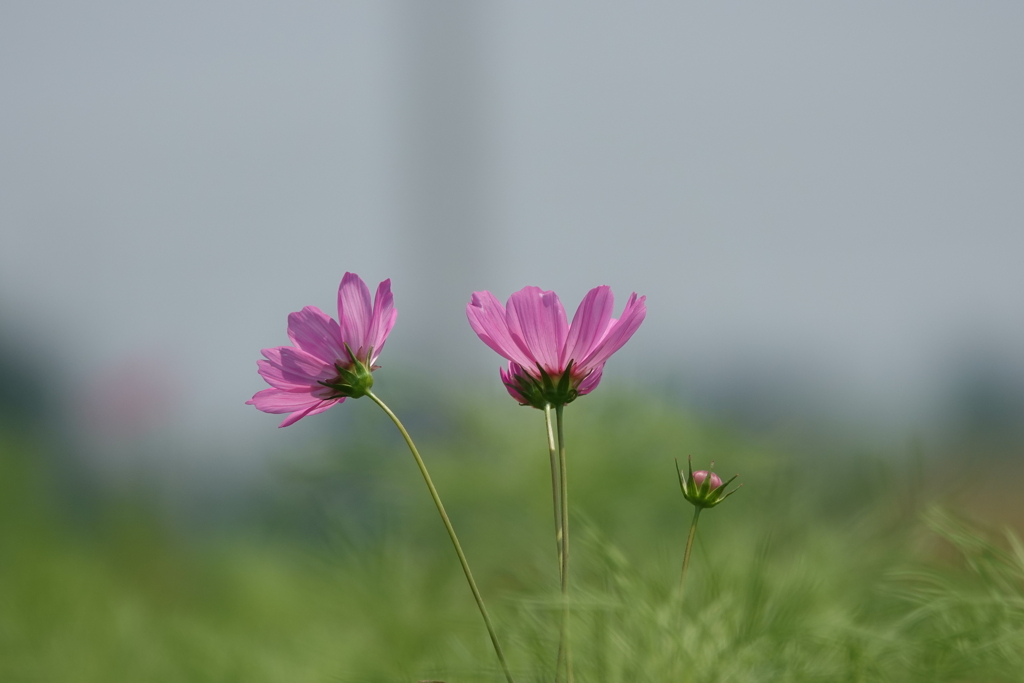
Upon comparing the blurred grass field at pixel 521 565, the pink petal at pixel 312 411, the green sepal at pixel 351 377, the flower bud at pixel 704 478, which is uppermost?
the green sepal at pixel 351 377

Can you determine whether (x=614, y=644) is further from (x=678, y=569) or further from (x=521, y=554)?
(x=521, y=554)

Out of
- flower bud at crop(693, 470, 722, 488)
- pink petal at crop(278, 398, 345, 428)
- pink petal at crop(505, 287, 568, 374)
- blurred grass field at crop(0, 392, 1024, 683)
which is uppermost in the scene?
pink petal at crop(505, 287, 568, 374)

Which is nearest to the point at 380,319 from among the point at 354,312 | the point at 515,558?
the point at 354,312

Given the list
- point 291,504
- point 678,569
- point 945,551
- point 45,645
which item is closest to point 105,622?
point 45,645

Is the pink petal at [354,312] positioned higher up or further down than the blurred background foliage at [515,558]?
higher up

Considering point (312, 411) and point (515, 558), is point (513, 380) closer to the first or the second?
point (312, 411)

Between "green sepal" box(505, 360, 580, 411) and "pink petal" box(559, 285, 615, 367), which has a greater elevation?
"pink petal" box(559, 285, 615, 367)
